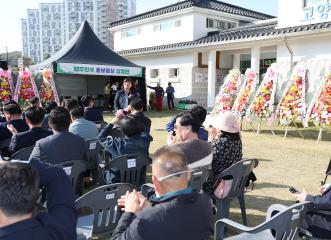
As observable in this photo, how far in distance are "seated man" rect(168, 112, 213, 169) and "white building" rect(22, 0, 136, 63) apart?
82.4 m

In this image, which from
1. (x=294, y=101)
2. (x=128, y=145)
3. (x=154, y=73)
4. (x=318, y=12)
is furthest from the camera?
(x=154, y=73)

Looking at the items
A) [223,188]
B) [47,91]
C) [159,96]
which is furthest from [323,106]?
[159,96]

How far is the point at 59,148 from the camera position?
3471 mm

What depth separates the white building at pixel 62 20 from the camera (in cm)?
8488

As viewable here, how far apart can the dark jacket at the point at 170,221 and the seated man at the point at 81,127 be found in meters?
3.00

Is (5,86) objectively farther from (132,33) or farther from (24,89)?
(132,33)

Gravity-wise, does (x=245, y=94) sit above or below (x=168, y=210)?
above

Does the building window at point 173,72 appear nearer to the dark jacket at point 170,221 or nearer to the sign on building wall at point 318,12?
the sign on building wall at point 318,12

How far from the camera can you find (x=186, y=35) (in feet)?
59.8

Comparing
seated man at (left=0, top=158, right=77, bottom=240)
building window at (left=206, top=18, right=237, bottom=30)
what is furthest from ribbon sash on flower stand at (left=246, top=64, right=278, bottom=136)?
building window at (left=206, top=18, right=237, bottom=30)

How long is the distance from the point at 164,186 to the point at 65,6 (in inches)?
3771

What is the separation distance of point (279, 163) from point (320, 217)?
4.15 meters

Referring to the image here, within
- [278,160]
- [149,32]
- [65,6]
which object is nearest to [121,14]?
[65,6]

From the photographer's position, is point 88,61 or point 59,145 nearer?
point 59,145
